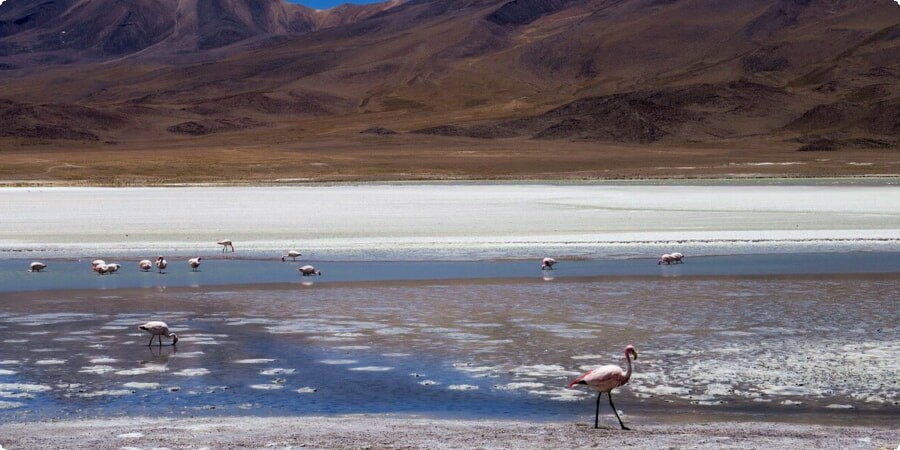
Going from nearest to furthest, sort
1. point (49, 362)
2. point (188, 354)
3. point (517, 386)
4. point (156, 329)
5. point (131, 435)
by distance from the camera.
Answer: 1. point (131, 435)
2. point (517, 386)
3. point (49, 362)
4. point (188, 354)
5. point (156, 329)

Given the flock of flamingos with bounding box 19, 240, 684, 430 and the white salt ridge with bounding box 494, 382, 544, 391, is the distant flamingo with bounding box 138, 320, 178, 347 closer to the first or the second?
the flock of flamingos with bounding box 19, 240, 684, 430

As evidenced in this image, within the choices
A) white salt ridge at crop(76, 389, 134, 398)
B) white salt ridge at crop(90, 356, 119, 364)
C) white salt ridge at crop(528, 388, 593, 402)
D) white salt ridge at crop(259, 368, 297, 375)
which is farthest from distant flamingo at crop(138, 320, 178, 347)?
white salt ridge at crop(528, 388, 593, 402)

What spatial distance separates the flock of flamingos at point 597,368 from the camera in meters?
8.10

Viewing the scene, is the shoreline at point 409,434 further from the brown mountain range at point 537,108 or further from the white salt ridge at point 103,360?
the brown mountain range at point 537,108

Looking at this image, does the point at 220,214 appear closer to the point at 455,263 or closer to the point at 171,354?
the point at 455,263

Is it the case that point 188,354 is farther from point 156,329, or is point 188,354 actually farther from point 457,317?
point 457,317

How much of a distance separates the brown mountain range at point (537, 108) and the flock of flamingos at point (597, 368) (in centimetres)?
4027

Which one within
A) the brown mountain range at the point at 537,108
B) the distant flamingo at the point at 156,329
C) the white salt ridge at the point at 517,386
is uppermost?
the brown mountain range at the point at 537,108

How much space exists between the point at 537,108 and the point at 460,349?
125 metres

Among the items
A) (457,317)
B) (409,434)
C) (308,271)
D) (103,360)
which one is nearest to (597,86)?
(308,271)

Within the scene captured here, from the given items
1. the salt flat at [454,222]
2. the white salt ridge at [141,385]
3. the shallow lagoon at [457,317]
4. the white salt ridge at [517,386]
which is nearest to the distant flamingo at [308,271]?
the shallow lagoon at [457,317]

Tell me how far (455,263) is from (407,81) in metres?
→ 155

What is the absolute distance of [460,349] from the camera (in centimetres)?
1159

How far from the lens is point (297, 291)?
648 inches
